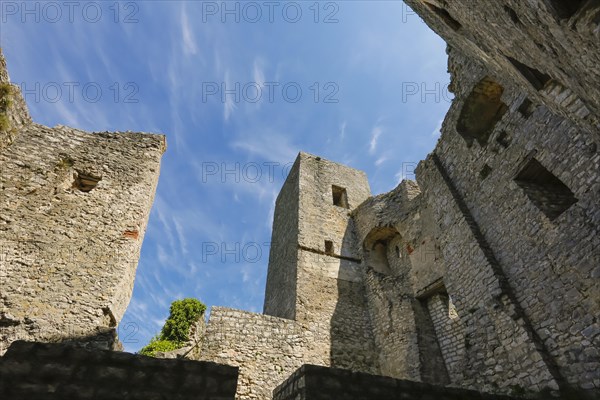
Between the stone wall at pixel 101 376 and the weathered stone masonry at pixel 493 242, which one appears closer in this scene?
the stone wall at pixel 101 376

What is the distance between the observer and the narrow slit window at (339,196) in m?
15.8

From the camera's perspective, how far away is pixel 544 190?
6.53 m

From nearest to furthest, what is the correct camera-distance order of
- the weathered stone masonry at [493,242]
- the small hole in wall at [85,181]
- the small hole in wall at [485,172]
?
the weathered stone masonry at [493,242] < the small hole in wall at [85,181] < the small hole in wall at [485,172]

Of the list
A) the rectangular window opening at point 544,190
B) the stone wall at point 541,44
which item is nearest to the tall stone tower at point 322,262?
the rectangular window opening at point 544,190

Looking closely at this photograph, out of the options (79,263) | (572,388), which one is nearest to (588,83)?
(572,388)

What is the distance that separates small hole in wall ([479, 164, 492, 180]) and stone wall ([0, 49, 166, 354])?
8.07 metres

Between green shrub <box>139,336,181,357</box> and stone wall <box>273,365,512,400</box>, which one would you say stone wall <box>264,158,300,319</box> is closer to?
green shrub <box>139,336,181,357</box>

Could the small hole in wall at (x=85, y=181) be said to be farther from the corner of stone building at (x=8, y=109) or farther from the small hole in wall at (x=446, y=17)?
the small hole in wall at (x=446, y=17)

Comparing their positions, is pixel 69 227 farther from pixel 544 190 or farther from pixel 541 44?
pixel 544 190

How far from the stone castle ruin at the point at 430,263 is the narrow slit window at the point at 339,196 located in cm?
466

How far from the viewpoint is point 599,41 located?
268cm

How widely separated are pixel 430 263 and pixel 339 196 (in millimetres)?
7311

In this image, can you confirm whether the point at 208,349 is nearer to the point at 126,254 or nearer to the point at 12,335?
the point at 126,254

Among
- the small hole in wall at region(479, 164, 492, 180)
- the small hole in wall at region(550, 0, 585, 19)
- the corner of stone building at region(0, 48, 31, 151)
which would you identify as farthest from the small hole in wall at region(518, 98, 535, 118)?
the corner of stone building at region(0, 48, 31, 151)
